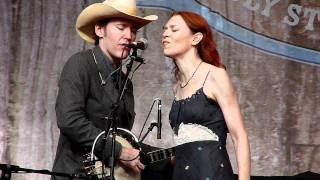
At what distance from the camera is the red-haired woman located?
3109 mm

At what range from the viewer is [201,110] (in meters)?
3.17

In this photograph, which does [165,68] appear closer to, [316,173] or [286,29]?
[286,29]

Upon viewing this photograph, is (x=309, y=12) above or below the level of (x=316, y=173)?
above

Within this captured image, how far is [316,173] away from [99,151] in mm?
1838

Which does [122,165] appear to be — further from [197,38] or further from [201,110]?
[197,38]

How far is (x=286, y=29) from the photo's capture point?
14.8ft

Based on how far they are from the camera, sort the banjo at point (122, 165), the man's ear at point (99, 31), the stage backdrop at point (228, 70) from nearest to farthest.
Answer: the banjo at point (122, 165) → the man's ear at point (99, 31) → the stage backdrop at point (228, 70)

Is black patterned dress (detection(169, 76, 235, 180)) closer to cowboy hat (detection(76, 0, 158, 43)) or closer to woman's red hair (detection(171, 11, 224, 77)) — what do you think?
woman's red hair (detection(171, 11, 224, 77))

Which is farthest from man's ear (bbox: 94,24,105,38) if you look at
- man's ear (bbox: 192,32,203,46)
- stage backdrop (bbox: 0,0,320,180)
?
stage backdrop (bbox: 0,0,320,180)

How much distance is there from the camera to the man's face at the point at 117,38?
3.43 metres

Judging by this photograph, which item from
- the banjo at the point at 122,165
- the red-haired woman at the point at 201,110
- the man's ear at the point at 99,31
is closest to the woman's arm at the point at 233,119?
the red-haired woman at the point at 201,110

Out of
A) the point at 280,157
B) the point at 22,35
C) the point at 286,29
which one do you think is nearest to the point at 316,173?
the point at 280,157

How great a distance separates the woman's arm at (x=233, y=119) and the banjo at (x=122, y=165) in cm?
37

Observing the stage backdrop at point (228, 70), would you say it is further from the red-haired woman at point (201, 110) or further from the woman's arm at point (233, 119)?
the woman's arm at point (233, 119)
